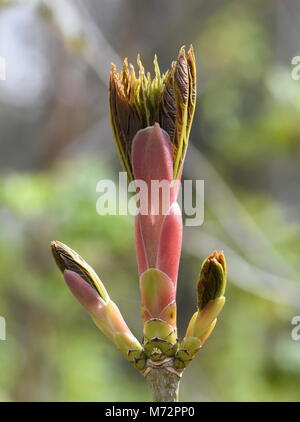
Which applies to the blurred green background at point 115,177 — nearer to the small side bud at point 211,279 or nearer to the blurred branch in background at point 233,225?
the blurred branch in background at point 233,225

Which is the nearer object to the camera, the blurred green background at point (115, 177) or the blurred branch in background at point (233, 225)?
the blurred branch in background at point (233, 225)

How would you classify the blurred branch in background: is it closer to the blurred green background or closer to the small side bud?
the blurred green background

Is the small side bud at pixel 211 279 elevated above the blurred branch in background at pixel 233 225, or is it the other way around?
the blurred branch in background at pixel 233 225

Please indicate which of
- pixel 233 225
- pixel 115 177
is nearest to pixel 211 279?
pixel 233 225

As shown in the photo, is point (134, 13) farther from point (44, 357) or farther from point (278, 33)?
point (44, 357)

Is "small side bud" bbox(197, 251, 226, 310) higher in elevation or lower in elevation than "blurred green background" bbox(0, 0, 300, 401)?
lower

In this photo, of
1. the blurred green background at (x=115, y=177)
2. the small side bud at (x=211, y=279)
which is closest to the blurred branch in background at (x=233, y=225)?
the blurred green background at (x=115, y=177)

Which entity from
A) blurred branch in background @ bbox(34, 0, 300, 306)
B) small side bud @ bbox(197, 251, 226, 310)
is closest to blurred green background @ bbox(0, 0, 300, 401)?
blurred branch in background @ bbox(34, 0, 300, 306)
